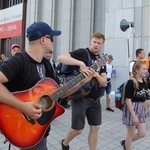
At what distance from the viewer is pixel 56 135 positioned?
5051 millimetres

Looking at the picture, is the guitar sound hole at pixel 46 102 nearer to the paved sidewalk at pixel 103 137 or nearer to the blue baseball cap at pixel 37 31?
the blue baseball cap at pixel 37 31

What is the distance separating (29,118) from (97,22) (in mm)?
11562

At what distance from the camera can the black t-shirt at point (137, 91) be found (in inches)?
142

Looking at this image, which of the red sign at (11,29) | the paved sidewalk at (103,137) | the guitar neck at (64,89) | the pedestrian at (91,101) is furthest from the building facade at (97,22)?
the guitar neck at (64,89)

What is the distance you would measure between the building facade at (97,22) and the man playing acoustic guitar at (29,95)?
6526mm

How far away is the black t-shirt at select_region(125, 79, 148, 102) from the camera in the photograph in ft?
11.8

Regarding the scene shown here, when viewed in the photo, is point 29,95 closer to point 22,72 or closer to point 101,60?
point 22,72

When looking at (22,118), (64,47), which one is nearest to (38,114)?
(22,118)

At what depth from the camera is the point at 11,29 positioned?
17812mm

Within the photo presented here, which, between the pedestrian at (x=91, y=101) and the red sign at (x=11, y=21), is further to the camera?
the red sign at (x=11, y=21)

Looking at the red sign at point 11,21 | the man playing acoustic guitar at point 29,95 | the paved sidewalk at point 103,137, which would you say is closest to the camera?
the man playing acoustic guitar at point 29,95

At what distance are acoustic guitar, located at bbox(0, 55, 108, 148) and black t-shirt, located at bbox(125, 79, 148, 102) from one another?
1527 millimetres

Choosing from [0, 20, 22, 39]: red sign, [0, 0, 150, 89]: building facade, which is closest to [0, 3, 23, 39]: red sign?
[0, 20, 22, 39]: red sign

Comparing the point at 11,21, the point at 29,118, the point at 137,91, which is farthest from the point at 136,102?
the point at 11,21
